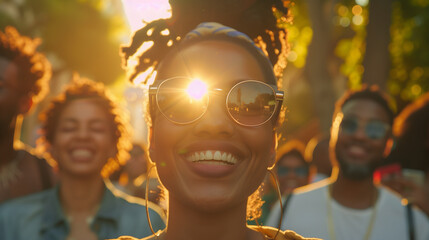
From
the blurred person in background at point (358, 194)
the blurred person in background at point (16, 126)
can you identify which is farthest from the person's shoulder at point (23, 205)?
the blurred person in background at point (358, 194)

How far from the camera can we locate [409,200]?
174 inches

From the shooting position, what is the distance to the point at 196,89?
2141mm

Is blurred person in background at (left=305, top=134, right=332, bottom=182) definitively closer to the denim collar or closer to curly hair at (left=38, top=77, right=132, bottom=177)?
curly hair at (left=38, top=77, right=132, bottom=177)

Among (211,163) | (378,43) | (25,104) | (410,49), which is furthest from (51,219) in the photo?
(410,49)

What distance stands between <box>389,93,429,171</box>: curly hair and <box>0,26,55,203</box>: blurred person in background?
11.7 ft

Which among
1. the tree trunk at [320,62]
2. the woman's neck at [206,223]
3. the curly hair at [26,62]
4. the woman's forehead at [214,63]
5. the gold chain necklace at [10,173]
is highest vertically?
the tree trunk at [320,62]

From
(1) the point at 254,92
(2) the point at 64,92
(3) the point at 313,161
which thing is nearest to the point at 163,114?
(1) the point at 254,92

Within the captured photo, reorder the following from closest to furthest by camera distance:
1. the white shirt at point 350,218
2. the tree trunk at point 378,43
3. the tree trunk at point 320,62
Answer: the white shirt at point 350,218 → the tree trunk at point 378,43 → the tree trunk at point 320,62

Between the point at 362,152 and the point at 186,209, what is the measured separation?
2548 mm

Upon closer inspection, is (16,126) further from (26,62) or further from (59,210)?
(59,210)

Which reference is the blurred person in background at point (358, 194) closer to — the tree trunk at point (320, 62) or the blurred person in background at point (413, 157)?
the blurred person in background at point (413, 157)

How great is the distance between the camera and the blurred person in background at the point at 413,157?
15.3 feet

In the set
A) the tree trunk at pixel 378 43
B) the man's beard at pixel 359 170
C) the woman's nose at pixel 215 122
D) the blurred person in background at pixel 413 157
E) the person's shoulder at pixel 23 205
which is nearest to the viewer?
the woman's nose at pixel 215 122

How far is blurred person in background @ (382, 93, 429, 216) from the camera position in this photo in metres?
4.67
